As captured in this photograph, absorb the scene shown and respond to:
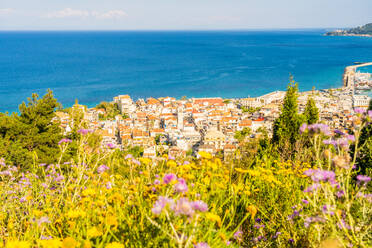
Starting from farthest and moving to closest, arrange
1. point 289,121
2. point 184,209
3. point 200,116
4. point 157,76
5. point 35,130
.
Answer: point 157,76 < point 200,116 < point 35,130 < point 289,121 < point 184,209

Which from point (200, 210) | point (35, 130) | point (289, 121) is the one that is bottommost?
point (35, 130)

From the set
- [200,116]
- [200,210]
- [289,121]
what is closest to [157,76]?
[200,116]

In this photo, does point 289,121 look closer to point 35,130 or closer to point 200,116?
point 35,130

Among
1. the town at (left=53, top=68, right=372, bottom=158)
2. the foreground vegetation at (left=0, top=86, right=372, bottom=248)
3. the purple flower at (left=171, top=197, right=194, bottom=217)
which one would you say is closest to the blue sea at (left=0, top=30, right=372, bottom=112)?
the town at (left=53, top=68, right=372, bottom=158)

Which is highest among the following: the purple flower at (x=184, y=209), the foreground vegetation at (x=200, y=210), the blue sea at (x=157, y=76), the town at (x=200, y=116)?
the purple flower at (x=184, y=209)

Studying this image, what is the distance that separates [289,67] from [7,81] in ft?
163

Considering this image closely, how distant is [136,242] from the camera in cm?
127

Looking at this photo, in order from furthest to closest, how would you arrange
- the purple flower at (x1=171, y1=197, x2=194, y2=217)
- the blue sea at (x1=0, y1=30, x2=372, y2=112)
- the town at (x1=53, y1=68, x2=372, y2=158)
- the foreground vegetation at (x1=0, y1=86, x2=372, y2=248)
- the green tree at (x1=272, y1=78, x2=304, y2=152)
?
the blue sea at (x1=0, y1=30, x2=372, y2=112) < the town at (x1=53, y1=68, x2=372, y2=158) < the green tree at (x1=272, y1=78, x2=304, y2=152) < the foreground vegetation at (x1=0, y1=86, x2=372, y2=248) < the purple flower at (x1=171, y1=197, x2=194, y2=217)

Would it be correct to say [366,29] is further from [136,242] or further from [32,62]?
[136,242]

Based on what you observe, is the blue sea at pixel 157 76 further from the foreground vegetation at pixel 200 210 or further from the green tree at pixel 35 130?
the foreground vegetation at pixel 200 210

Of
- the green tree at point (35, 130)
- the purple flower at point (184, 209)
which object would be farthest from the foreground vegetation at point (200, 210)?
the green tree at point (35, 130)

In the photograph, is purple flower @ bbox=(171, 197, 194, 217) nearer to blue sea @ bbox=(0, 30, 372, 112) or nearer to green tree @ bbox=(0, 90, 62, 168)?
green tree @ bbox=(0, 90, 62, 168)

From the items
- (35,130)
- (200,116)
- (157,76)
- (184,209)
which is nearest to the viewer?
(184,209)

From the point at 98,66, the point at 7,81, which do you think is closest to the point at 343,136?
the point at 7,81
